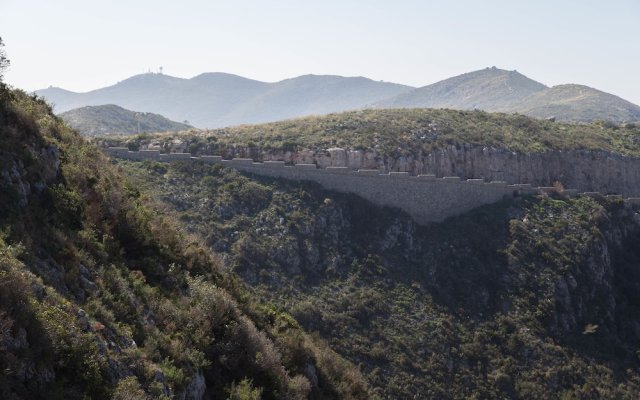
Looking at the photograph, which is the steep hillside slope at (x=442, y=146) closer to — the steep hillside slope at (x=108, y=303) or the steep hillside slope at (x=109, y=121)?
the steep hillside slope at (x=108, y=303)

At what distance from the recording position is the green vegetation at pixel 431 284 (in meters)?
35.5

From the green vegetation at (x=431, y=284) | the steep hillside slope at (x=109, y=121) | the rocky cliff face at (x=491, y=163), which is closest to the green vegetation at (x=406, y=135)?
the rocky cliff face at (x=491, y=163)

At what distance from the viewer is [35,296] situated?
492 inches

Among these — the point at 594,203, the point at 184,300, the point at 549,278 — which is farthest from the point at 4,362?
the point at 594,203

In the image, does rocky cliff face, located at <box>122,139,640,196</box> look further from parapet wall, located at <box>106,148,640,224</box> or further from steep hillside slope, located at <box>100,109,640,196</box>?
parapet wall, located at <box>106,148,640,224</box>

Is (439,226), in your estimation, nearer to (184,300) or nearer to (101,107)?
(184,300)

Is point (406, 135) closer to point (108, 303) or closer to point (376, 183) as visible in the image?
point (376, 183)

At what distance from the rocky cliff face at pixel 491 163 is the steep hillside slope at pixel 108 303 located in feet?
103

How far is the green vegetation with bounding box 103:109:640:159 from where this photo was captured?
55.0 m

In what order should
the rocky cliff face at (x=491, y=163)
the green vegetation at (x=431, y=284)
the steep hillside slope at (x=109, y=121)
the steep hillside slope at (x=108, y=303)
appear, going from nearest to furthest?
Result: 1. the steep hillside slope at (x=108, y=303)
2. the green vegetation at (x=431, y=284)
3. the rocky cliff face at (x=491, y=163)
4. the steep hillside slope at (x=109, y=121)

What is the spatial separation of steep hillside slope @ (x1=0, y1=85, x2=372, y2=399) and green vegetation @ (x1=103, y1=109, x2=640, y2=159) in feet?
107

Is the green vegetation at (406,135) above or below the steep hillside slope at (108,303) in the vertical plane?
above

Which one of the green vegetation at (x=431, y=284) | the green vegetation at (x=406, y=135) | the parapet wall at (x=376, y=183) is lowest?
the green vegetation at (x=431, y=284)

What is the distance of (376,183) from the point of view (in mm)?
46688
